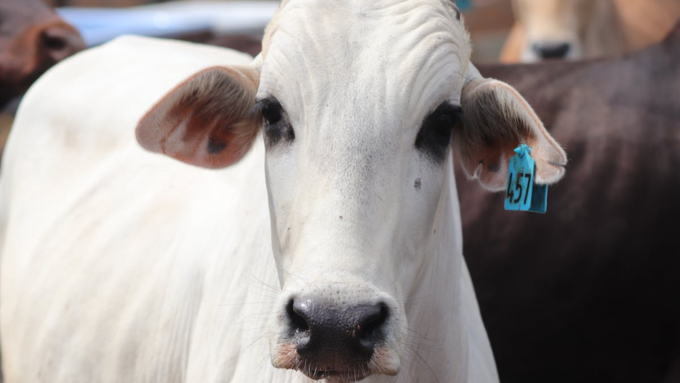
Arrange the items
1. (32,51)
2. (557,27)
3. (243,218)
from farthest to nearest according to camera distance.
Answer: (557,27), (32,51), (243,218)

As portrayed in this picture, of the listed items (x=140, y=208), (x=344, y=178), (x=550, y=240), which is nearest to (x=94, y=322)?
(x=140, y=208)

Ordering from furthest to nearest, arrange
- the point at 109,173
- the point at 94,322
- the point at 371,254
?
the point at 109,173, the point at 94,322, the point at 371,254

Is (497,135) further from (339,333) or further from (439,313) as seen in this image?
(339,333)

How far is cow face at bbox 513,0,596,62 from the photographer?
5668 millimetres

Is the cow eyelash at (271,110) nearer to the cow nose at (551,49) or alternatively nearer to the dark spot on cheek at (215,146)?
the dark spot on cheek at (215,146)

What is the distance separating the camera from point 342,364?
1.88m

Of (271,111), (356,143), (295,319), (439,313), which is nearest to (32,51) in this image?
(271,111)

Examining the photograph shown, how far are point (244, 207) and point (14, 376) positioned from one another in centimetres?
129

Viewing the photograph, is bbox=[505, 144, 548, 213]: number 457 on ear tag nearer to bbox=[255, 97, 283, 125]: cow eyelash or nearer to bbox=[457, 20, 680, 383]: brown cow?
bbox=[255, 97, 283, 125]: cow eyelash

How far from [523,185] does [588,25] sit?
12.5ft

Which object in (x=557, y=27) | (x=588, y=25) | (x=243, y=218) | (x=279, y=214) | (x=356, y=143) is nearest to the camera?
(x=356, y=143)

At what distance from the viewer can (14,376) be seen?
3439 millimetres

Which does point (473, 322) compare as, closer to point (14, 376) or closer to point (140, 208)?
point (140, 208)

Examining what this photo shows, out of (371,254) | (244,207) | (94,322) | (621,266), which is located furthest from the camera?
(621,266)
